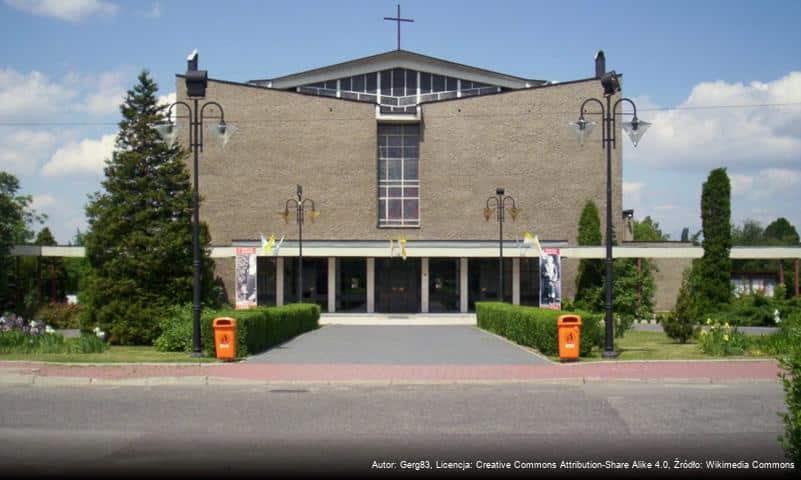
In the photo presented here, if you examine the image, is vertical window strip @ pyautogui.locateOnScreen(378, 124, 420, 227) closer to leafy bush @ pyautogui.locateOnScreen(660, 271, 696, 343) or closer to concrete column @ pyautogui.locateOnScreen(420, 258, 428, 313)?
concrete column @ pyautogui.locateOnScreen(420, 258, 428, 313)

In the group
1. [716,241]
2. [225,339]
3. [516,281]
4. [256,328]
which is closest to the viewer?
[225,339]

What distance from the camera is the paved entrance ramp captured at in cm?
1994

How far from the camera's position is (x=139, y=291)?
88.3ft

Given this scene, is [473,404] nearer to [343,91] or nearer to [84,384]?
[84,384]

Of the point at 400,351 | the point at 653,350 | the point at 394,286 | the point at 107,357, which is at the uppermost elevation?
the point at 394,286

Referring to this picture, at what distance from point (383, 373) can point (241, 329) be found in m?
4.90

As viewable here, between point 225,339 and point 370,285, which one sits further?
point 370,285

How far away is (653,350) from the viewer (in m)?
22.5

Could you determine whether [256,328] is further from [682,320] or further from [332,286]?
[332,286]

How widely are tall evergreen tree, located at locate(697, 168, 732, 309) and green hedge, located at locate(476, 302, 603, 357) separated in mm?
11159

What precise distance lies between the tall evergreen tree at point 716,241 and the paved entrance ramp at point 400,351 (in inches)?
464

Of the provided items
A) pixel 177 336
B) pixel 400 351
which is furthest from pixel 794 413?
pixel 177 336

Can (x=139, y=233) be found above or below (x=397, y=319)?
above

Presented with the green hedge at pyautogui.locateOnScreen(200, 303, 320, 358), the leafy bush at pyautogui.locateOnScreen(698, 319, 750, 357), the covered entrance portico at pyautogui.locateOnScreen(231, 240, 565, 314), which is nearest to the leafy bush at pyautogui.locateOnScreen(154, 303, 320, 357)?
the green hedge at pyautogui.locateOnScreen(200, 303, 320, 358)
